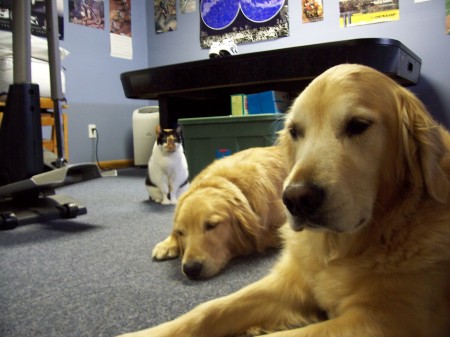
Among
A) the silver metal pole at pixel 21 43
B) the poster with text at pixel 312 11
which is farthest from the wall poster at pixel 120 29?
the silver metal pole at pixel 21 43

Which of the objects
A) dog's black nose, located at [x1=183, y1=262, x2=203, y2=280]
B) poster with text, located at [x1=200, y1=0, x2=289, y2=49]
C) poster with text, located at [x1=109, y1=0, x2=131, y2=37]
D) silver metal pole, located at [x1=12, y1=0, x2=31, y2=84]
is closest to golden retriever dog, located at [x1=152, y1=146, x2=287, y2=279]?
dog's black nose, located at [x1=183, y1=262, x2=203, y2=280]

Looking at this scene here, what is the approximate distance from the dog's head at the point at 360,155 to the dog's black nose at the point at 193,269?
490 mm

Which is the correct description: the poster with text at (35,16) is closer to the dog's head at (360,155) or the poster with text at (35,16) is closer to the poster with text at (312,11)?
the poster with text at (312,11)

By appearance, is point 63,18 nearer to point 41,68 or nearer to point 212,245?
point 41,68

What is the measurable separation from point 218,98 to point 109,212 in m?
1.91

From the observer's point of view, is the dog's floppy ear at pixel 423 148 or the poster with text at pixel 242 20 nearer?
the dog's floppy ear at pixel 423 148

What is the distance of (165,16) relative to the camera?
487 centimetres

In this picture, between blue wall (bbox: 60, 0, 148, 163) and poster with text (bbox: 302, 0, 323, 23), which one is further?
blue wall (bbox: 60, 0, 148, 163)

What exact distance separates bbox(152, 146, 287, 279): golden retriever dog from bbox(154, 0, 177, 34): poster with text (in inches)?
145

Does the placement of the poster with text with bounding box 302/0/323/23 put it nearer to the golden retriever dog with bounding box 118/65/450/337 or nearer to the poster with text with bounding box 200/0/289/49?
the poster with text with bounding box 200/0/289/49

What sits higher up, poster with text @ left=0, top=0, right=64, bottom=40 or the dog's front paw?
poster with text @ left=0, top=0, right=64, bottom=40

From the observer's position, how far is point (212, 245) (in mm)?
1278

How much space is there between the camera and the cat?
2582 millimetres

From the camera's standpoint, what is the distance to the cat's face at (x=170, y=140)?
275 centimetres
